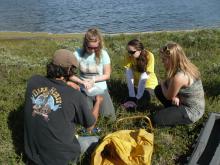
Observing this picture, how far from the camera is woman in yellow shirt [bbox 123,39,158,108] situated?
743 cm

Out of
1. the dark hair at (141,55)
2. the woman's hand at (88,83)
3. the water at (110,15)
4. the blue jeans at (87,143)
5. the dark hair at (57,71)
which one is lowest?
the water at (110,15)

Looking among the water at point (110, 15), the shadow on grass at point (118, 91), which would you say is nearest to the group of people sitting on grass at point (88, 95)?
the shadow on grass at point (118, 91)

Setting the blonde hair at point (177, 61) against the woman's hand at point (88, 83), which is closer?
the blonde hair at point (177, 61)

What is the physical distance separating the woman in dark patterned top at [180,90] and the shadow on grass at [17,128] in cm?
199

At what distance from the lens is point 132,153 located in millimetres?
5109

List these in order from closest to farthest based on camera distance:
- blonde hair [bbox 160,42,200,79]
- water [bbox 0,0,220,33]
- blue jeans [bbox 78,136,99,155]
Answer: blue jeans [bbox 78,136,99,155], blonde hair [bbox 160,42,200,79], water [bbox 0,0,220,33]

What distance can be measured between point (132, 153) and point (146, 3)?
40.7 metres

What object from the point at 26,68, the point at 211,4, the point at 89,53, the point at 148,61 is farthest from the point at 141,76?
the point at 211,4

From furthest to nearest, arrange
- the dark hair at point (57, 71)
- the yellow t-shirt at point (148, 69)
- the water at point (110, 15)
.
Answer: the water at point (110, 15)
the yellow t-shirt at point (148, 69)
the dark hair at point (57, 71)

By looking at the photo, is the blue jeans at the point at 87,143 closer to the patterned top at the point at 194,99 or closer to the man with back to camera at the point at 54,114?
the man with back to camera at the point at 54,114

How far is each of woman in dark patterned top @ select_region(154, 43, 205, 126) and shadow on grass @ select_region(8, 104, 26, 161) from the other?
199 centimetres

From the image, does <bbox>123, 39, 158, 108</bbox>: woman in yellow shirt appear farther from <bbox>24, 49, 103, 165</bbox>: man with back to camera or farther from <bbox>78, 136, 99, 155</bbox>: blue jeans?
<bbox>24, 49, 103, 165</bbox>: man with back to camera

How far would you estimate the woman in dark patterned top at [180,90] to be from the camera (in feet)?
19.9

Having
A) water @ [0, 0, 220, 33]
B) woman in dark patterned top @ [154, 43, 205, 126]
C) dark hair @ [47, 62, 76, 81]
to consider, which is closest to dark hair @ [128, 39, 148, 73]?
woman in dark patterned top @ [154, 43, 205, 126]
